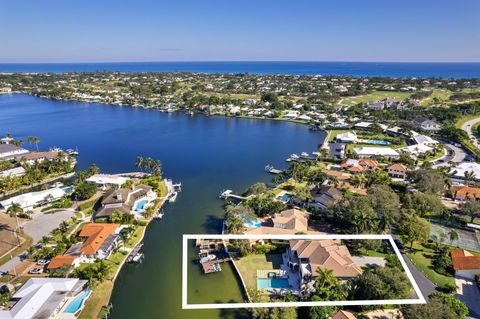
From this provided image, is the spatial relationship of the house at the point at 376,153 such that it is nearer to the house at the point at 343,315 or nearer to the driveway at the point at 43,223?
the house at the point at 343,315

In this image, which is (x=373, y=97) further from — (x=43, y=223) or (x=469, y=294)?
(x=43, y=223)

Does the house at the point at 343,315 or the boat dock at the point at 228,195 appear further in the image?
the boat dock at the point at 228,195

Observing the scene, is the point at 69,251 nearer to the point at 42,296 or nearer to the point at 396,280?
the point at 42,296

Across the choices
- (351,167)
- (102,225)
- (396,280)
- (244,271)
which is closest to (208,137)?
(351,167)

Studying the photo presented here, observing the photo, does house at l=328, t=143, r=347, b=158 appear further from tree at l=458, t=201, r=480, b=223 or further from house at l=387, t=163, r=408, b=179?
tree at l=458, t=201, r=480, b=223

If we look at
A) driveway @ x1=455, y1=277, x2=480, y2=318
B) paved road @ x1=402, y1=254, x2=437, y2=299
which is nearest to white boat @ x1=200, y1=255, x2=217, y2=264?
paved road @ x1=402, y1=254, x2=437, y2=299

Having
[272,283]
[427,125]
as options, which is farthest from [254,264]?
[427,125]

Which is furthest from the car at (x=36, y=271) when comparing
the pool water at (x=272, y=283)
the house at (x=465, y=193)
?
the house at (x=465, y=193)
